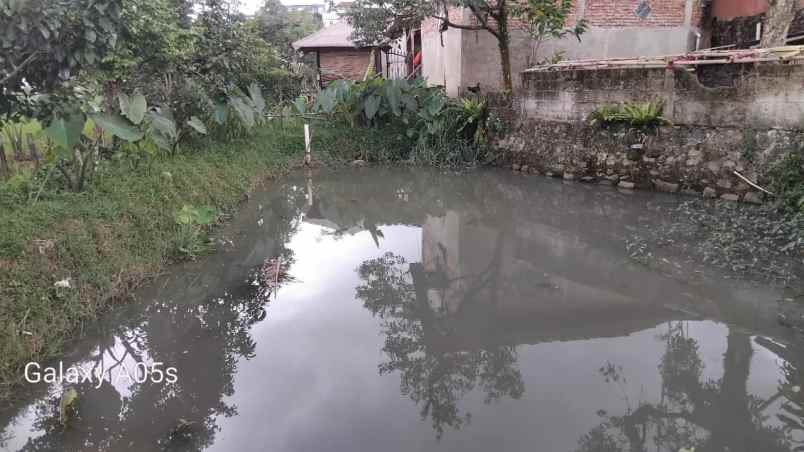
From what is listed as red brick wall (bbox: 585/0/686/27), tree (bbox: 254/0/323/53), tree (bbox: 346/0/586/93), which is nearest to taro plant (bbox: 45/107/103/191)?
tree (bbox: 346/0/586/93)

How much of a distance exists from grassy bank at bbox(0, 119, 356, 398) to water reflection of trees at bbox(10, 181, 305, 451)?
0.25m

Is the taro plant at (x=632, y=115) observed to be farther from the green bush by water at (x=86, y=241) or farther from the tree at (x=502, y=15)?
the green bush by water at (x=86, y=241)

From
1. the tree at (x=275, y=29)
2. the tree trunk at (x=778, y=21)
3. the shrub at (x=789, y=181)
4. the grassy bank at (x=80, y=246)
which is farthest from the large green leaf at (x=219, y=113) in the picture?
the tree trunk at (x=778, y=21)

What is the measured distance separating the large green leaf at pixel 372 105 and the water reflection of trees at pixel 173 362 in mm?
6198

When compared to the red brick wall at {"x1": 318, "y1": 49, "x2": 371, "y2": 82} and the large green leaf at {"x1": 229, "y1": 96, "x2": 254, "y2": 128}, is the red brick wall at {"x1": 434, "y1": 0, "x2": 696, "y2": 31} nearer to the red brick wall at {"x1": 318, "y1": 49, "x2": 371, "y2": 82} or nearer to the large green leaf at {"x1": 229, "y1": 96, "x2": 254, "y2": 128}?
the large green leaf at {"x1": 229, "y1": 96, "x2": 254, "y2": 128}

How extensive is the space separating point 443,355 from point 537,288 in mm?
1437

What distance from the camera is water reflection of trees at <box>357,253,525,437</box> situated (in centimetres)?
331

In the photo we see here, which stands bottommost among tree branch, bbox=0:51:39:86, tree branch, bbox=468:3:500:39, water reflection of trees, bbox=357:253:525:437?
water reflection of trees, bbox=357:253:525:437

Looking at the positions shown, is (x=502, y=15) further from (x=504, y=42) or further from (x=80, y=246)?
(x=80, y=246)

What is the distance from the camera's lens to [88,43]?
3.15m

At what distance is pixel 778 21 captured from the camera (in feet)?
23.8

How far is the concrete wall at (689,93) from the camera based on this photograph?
652 cm

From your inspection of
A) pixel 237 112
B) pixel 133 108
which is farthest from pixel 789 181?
pixel 237 112

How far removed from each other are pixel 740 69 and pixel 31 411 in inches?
304
